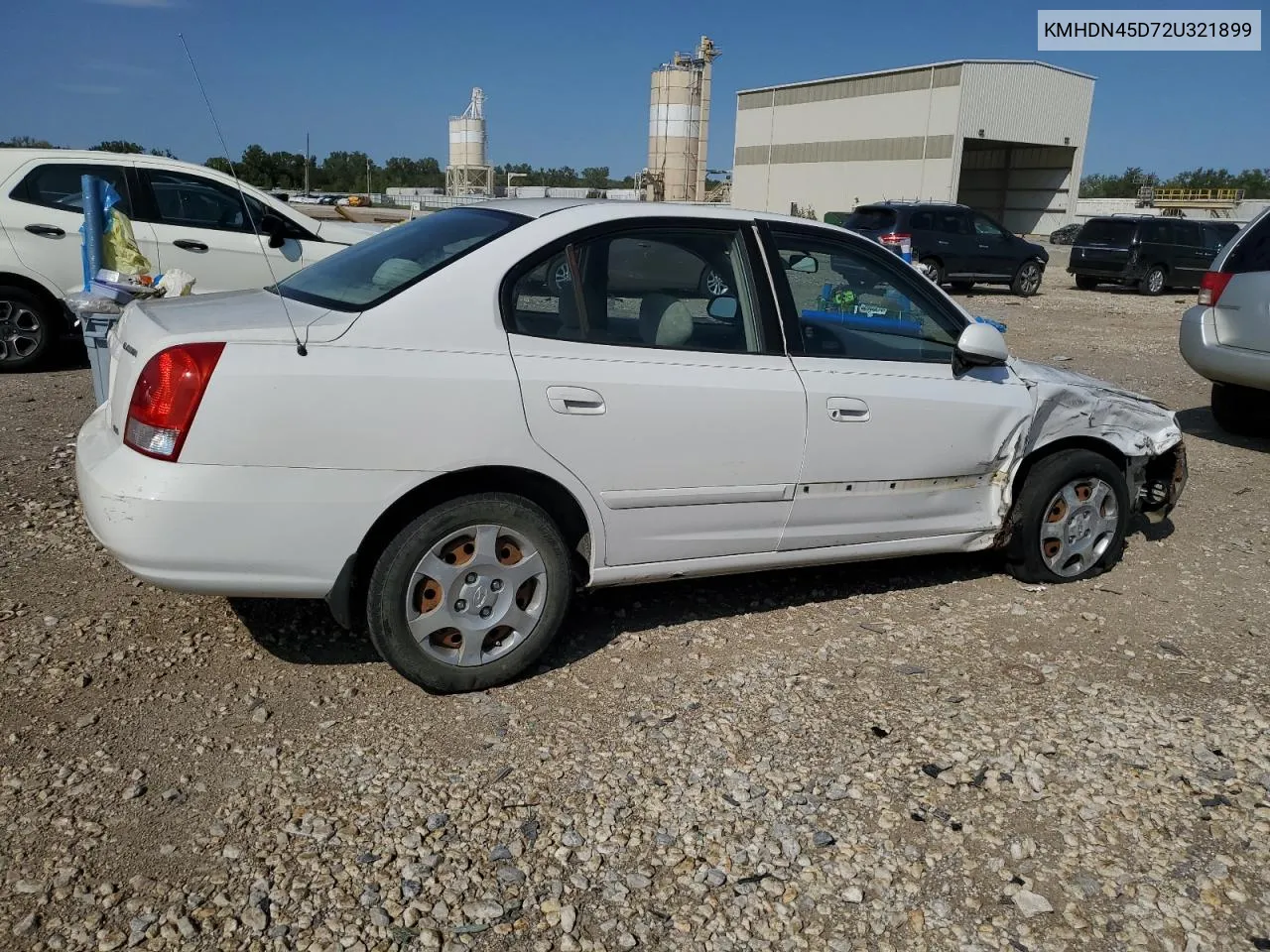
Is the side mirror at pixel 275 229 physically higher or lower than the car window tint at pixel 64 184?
lower

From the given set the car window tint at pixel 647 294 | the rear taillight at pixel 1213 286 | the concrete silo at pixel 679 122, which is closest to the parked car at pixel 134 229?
the car window tint at pixel 647 294

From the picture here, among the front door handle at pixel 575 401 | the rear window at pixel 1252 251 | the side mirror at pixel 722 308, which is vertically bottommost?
the front door handle at pixel 575 401

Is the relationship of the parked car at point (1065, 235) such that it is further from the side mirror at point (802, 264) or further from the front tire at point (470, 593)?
A: the front tire at point (470, 593)

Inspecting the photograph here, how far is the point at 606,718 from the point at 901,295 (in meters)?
2.18

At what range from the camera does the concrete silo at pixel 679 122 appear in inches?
2611

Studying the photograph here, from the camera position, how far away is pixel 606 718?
3.58 meters

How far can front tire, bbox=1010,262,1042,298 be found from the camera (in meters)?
21.1

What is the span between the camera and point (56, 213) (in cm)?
844

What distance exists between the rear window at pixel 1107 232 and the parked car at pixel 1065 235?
2073cm

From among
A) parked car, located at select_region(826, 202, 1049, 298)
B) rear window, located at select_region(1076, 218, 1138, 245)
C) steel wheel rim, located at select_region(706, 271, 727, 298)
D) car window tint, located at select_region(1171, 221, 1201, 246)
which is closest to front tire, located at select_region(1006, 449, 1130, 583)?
→ steel wheel rim, located at select_region(706, 271, 727, 298)

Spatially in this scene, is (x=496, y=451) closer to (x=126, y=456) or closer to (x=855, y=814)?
(x=126, y=456)

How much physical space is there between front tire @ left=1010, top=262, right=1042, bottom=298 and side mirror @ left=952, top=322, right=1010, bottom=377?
18137 millimetres

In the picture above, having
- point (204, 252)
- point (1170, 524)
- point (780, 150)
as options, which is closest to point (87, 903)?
point (1170, 524)

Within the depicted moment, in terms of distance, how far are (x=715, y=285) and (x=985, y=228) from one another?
60.2 ft
